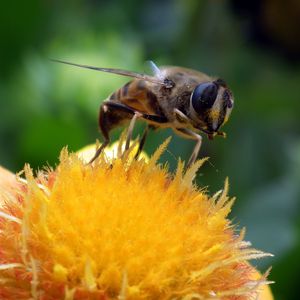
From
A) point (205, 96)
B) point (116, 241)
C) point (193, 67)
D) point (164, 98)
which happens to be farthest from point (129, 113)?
point (193, 67)

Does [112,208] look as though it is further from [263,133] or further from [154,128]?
[263,133]

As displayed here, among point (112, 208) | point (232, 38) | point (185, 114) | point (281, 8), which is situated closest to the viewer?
point (112, 208)

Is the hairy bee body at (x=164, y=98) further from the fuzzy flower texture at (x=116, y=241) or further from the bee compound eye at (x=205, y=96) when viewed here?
the fuzzy flower texture at (x=116, y=241)

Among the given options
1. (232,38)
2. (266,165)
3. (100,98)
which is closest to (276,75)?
(232,38)

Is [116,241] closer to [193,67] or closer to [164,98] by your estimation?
[164,98]

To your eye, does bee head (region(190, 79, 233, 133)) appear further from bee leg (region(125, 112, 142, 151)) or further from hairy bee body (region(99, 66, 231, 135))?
bee leg (region(125, 112, 142, 151))
